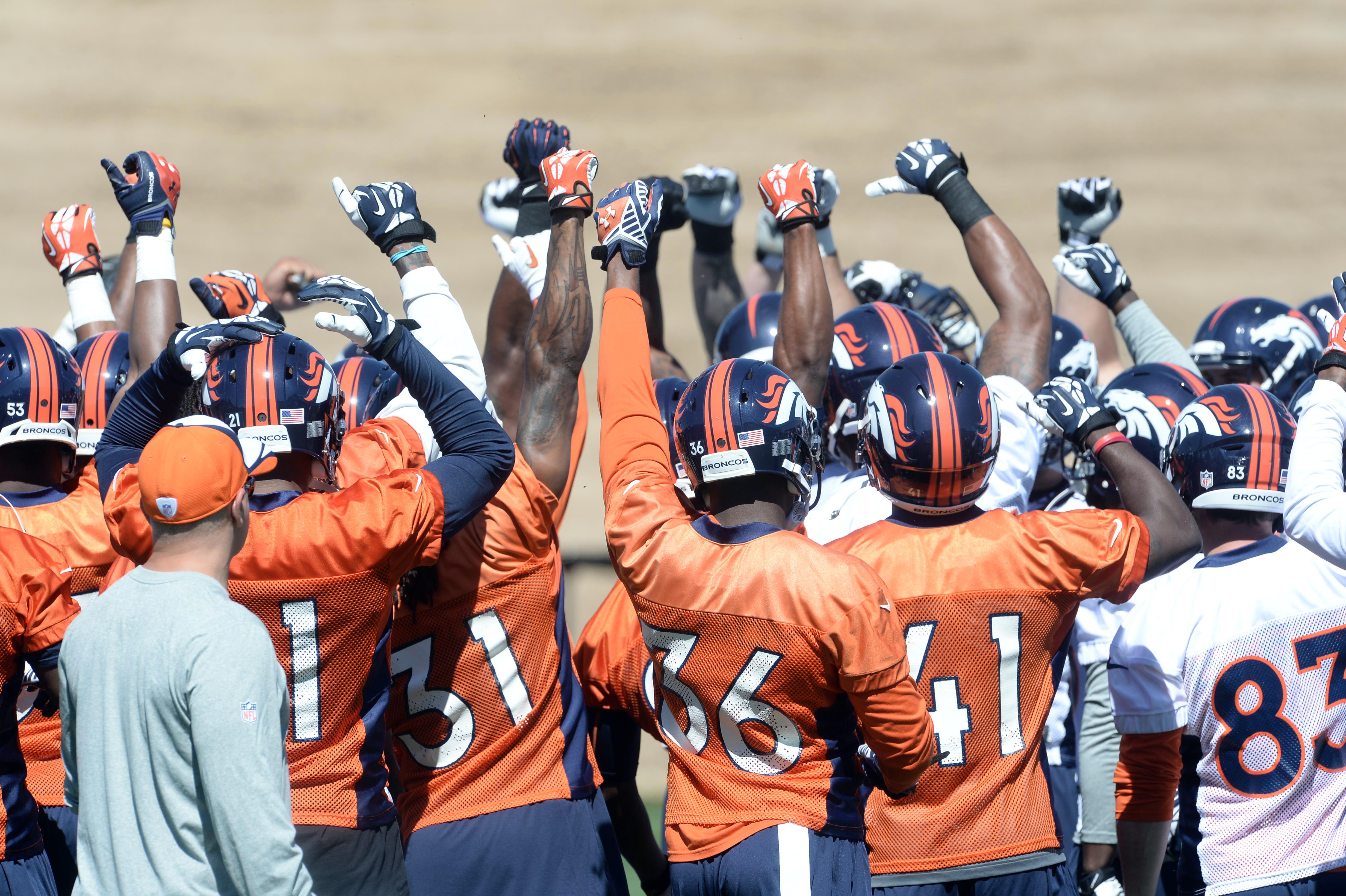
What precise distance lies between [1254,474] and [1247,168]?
14.9m

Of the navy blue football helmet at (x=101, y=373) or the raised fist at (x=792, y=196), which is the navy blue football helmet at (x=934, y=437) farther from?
the navy blue football helmet at (x=101, y=373)

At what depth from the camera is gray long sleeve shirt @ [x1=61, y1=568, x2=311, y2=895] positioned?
274cm

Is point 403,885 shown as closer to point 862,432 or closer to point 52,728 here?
point 52,728

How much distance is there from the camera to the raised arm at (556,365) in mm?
4023

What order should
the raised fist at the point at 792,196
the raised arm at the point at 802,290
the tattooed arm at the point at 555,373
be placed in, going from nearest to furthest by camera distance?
the tattooed arm at the point at 555,373 < the raised arm at the point at 802,290 < the raised fist at the point at 792,196

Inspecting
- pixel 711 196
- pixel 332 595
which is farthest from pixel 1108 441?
pixel 711 196

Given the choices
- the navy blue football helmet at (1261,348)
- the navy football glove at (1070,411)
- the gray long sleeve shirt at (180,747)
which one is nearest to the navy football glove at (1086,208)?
the navy blue football helmet at (1261,348)

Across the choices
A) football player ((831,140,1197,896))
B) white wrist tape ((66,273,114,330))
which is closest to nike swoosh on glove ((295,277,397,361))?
football player ((831,140,1197,896))

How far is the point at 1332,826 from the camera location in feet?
12.4

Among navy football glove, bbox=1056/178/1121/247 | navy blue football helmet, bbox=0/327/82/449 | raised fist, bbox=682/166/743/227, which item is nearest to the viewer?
navy blue football helmet, bbox=0/327/82/449

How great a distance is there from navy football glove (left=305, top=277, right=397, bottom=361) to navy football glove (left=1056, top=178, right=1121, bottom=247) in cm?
492

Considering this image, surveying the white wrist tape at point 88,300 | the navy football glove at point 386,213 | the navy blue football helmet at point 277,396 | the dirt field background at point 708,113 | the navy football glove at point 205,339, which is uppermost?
the dirt field background at point 708,113

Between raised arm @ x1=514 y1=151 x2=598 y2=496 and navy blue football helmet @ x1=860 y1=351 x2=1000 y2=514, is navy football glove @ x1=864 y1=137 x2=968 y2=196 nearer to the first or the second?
raised arm @ x1=514 y1=151 x2=598 y2=496

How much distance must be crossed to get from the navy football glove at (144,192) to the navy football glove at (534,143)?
1.25 metres
